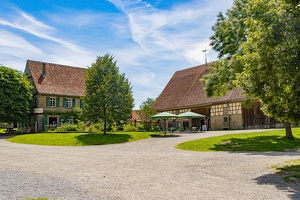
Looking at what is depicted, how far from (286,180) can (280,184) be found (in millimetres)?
495

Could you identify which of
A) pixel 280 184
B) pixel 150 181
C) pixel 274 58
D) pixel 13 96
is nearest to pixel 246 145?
pixel 280 184

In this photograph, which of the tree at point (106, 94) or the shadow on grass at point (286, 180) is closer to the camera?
the shadow on grass at point (286, 180)

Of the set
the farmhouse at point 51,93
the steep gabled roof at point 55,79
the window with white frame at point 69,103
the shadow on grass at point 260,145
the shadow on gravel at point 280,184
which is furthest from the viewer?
the window with white frame at point 69,103

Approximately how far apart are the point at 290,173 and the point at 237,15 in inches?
585

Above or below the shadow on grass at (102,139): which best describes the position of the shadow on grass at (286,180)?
below

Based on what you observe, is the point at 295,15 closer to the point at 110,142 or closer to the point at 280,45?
the point at 280,45

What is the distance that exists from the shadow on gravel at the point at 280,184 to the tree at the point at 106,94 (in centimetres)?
2029

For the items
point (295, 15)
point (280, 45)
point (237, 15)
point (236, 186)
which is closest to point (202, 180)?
point (236, 186)

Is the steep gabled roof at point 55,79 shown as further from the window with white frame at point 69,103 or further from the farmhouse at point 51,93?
the window with white frame at point 69,103

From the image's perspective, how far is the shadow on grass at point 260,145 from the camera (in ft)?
55.7

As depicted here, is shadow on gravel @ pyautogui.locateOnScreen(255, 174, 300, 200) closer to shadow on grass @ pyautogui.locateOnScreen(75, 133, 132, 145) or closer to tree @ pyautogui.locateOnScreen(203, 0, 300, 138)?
tree @ pyautogui.locateOnScreen(203, 0, 300, 138)

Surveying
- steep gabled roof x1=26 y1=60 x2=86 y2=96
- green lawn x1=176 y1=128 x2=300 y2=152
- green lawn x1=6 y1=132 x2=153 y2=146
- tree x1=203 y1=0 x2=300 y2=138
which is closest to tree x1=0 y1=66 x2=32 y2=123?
steep gabled roof x1=26 y1=60 x2=86 y2=96

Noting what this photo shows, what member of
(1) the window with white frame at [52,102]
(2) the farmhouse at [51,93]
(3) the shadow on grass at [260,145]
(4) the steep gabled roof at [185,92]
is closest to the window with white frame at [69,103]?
(2) the farmhouse at [51,93]

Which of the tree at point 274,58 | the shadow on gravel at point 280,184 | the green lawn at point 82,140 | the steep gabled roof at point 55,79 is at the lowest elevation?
the shadow on gravel at point 280,184
